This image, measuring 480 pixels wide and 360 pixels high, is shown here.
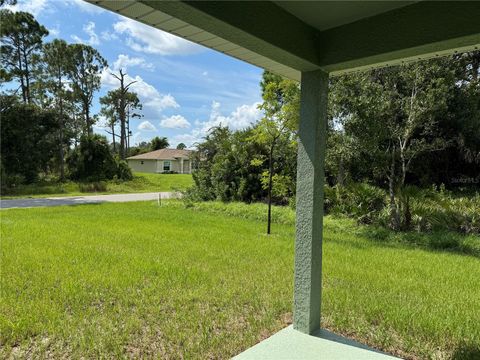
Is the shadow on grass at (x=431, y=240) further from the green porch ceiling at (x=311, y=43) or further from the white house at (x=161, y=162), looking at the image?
the white house at (x=161, y=162)

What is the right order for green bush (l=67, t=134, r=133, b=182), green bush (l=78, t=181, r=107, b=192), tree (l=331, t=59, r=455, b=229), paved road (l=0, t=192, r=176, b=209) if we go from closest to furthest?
tree (l=331, t=59, r=455, b=229) < paved road (l=0, t=192, r=176, b=209) < green bush (l=78, t=181, r=107, b=192) < green bush (l=67, t=134, r=133, b=182)

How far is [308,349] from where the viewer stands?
101 inches

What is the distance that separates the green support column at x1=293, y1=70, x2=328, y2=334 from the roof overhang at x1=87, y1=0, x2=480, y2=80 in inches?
9.0

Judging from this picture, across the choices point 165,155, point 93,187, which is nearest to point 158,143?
point 165,155

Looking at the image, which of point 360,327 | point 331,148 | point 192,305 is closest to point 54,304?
point 192,305

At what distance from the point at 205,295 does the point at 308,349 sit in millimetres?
1437

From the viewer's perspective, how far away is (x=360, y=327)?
2969mm

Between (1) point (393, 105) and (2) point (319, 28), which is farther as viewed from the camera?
(1) point (393, 105)

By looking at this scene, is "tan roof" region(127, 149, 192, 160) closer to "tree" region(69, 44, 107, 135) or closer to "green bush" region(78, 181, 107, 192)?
"tree" region(69, 44, 107, 135)

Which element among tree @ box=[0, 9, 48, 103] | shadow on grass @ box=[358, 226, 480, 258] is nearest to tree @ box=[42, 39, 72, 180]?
tree @ box=[0, 9, 48, 103]

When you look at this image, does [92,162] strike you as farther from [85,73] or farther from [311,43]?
[311,43]

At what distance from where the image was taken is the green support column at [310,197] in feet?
8.99

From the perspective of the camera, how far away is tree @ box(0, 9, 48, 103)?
21.5m

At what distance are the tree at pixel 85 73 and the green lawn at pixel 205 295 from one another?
21.7 meters
